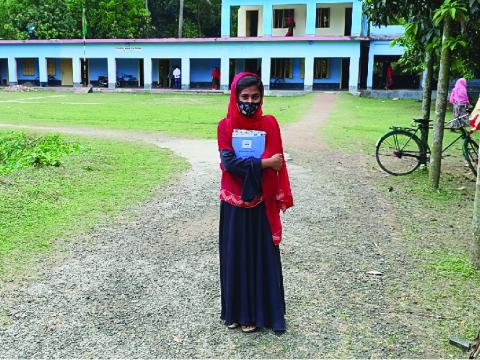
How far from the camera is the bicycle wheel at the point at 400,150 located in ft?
26.7

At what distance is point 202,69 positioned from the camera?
35438 millimetres

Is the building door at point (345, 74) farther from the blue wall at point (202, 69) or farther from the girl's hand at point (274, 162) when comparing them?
the girl's hand at point (274, 162)

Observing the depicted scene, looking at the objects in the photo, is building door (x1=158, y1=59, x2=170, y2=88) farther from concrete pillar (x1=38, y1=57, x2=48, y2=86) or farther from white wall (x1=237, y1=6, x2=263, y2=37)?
concrete pillar (x1=38, y1=57, x2=48, y2=86)

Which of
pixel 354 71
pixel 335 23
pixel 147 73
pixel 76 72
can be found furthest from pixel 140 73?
pixel 354 71

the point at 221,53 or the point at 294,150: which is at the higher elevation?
the point at 221,53

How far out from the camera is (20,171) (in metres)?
7.67

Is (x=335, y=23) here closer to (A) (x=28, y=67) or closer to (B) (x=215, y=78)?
(B) (x=215, y=78)

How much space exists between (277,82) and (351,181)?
86.8 feet

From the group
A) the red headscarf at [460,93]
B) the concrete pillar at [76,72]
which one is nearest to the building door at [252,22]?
the concrete pillar at [76,72]

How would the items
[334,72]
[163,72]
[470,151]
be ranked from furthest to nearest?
[163,72], [334,72], [470,151]

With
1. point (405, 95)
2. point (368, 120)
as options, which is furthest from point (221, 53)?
point (368, 120)

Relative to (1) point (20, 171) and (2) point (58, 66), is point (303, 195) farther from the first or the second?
(2) point (58, 66)

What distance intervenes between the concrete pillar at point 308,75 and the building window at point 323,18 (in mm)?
3809

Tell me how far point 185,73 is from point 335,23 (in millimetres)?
9802
